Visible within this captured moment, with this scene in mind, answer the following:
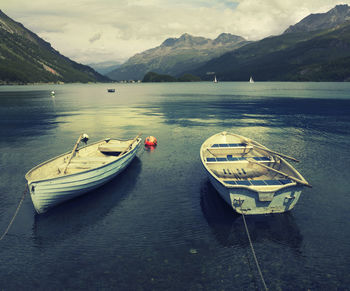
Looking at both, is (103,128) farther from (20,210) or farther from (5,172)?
(20,210)

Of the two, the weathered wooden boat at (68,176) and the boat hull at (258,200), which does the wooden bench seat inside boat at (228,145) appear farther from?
the boat hull at (258,200)

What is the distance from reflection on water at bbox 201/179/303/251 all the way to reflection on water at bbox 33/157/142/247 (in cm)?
758

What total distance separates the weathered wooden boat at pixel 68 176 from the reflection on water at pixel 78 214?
2.15 ft

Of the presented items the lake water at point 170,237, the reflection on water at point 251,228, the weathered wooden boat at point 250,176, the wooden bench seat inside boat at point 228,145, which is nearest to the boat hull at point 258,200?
the weathered wooden boat at point 250,176

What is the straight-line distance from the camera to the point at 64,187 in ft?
57.2

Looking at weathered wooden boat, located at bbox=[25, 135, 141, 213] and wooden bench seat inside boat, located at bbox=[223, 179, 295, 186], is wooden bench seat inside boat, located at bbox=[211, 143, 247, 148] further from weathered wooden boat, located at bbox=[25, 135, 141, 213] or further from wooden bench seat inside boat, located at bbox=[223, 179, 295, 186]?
weathered wooden boat, located at bbox=[25, 135, 141, 213]

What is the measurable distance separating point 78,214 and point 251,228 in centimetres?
1219

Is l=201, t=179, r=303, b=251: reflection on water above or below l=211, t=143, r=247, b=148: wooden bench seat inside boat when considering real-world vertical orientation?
below

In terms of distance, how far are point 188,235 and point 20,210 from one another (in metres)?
12.8

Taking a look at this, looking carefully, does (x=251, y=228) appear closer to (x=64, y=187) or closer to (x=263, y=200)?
(x=263, y=200)

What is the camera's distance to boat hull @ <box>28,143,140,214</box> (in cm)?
1634

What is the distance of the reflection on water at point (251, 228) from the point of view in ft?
48.0

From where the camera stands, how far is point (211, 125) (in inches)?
2078

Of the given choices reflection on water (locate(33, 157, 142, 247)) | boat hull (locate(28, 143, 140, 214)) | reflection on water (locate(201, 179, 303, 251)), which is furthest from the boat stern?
boat hull (locate(28, 143, 140, 214))
